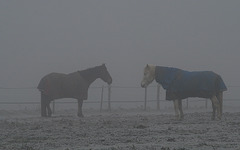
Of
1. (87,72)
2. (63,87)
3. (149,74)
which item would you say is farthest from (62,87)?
(149,74)

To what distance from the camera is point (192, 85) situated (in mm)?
12727

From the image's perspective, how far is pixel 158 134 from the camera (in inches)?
330

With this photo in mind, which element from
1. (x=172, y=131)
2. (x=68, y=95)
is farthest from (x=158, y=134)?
(x=68, y=95)

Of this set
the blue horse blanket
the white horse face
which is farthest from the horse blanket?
the blue horse blanket

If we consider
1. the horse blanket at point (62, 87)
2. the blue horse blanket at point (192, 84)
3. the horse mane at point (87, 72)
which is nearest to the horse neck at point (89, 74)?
the horse mane at point (87, 72)

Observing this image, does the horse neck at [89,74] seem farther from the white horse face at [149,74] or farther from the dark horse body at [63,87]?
the white horse face at [149,74]

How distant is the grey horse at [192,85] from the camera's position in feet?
41.6

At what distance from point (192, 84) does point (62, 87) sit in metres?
5.87

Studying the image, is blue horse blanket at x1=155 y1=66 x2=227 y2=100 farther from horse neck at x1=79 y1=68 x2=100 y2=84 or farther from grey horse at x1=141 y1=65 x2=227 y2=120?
horse neck at x1=79 y1=68 x2=100 y2=84

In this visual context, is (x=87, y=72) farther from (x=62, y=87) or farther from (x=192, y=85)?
(x=192, y=85)

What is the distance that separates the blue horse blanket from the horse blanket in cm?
457

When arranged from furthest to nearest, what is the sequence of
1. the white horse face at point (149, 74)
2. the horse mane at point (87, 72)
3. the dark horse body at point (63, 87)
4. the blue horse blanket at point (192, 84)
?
the horse mane at point (87, 72) → the dark horse body at point (63, 87) → the white horse face at point (149, 74) → the blue horse blanket at point (192, 84)

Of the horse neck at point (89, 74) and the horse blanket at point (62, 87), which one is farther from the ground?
the horse neck at point (89, 74)

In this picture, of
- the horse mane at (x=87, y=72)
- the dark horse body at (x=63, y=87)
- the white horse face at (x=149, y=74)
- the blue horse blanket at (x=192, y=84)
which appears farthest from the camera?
the horse mane at (x=87, y=72)
